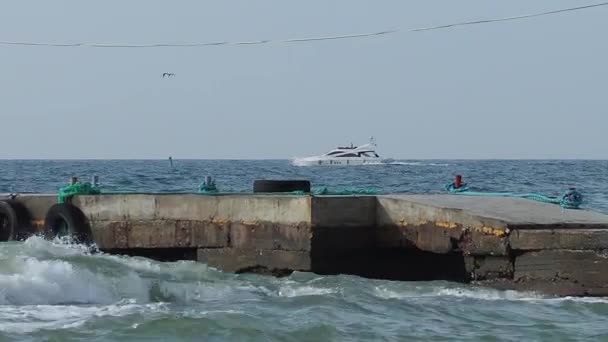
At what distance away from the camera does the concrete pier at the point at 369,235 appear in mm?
15062

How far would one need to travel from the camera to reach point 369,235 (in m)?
17.1

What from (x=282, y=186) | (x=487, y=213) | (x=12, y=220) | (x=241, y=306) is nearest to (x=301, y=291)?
(x=241, y=306)

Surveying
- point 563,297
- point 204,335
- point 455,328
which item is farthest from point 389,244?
point 204,335

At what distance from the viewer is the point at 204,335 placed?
12.2 meters

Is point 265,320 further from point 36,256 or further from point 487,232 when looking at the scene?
point 36,256

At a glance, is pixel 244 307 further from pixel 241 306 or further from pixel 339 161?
pixel 339 161

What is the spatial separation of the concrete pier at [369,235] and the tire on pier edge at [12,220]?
0.11 metres

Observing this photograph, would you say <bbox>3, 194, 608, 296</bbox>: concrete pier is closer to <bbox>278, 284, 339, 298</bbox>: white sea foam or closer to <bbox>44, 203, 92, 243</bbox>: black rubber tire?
<bbox>44, 203, 92, 243</bbox>: black rubber tire

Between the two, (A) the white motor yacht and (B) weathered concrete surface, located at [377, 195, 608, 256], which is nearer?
(B) weathered concrete surface, located at [377, 195, 608, 256]

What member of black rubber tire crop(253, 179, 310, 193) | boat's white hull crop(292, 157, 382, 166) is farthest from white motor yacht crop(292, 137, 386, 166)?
black rubber tire crop(253, 179, 310, 193)

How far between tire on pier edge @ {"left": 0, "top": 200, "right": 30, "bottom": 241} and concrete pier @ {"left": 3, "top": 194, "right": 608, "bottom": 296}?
0.35 ft

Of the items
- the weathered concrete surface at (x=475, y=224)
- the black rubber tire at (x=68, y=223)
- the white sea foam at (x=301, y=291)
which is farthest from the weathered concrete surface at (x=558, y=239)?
the black rubber tire at (x=68, y=223)

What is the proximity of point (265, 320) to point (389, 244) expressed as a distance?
14.3 ft

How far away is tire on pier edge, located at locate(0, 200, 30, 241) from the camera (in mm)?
19250
